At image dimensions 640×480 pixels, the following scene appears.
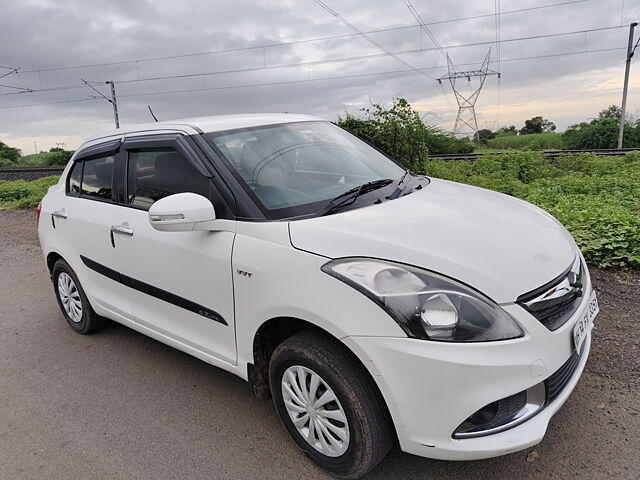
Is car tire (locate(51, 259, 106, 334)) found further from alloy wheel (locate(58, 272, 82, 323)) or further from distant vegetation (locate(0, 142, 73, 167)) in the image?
distant vegetation (locate(0, 142, 73, 167))

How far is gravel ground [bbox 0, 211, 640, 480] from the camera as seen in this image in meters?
2.37

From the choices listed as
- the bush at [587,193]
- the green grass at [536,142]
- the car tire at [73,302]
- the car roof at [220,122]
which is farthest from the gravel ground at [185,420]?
the green grass at [536,142]

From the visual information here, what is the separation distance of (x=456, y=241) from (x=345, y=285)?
56 centimetres

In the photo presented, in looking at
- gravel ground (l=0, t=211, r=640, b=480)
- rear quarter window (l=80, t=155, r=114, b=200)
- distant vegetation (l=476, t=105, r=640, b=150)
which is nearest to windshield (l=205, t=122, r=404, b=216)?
rear quarter window (l=80, t=155, r=114, b=200)

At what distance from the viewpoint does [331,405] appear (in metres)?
2.22

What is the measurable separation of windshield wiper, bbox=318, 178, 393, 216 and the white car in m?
0.01

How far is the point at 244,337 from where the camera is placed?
99.6 inches

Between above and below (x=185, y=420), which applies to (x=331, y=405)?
above

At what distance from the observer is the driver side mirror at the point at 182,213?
244 cm

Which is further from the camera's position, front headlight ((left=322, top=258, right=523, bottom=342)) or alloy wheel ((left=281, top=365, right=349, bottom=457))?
alloy wheel ((left=281, top=365, right=349, bottom=457))

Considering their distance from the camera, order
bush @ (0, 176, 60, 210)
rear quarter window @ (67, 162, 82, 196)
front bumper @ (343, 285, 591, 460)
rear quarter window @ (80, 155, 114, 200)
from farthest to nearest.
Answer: bush @ (0, 176, 60, 210) < rear quarter window @ (67, 162, 82, 196) < rear quarter window @ (80, 155, 114, 200) < front bumper @ (343, 285, 591, 460)

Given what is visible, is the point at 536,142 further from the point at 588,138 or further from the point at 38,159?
the point at 38,159

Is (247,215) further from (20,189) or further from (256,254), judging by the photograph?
(20,189)

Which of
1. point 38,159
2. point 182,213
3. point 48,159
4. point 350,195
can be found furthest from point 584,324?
point 38,159
